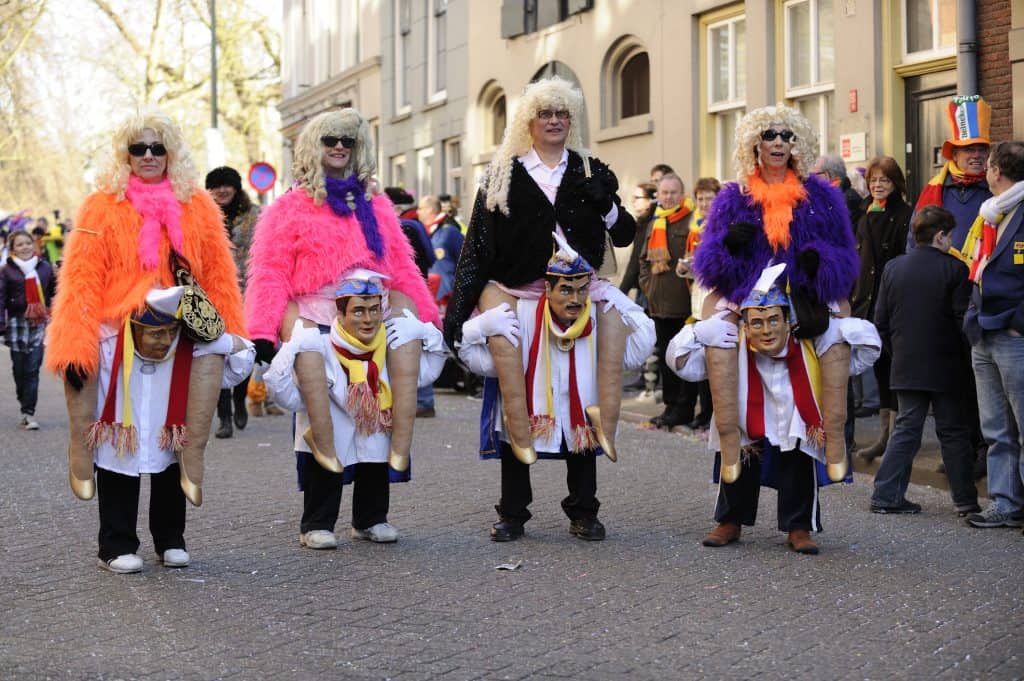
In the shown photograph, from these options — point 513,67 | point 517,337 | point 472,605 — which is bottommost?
point 472,605

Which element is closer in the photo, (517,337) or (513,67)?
(517,337)

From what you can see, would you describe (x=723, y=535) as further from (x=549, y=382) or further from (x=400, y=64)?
(x=400, y=64)

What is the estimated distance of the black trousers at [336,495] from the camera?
7.40 m

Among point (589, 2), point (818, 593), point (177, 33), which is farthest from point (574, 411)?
point (177, 33)

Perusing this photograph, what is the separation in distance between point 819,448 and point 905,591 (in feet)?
3.30

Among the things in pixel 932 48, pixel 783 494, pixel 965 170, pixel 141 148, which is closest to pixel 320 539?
pixel 141 148

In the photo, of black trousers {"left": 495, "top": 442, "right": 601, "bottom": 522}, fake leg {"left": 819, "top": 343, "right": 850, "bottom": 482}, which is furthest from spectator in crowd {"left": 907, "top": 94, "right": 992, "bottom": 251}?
black trousers {"left": 495, "top": 442, "right": 601, "bottom": 522}

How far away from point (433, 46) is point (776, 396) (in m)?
21.0

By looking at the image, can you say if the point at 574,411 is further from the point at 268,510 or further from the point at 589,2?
the point at 589,2

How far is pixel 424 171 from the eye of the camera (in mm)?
28391

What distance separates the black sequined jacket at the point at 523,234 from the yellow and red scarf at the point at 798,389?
0.92m

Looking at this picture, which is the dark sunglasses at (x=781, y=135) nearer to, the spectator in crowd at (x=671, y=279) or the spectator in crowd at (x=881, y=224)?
the spectator in crowd at (x=881, y=224)

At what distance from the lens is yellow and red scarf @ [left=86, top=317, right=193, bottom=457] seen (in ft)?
22.0

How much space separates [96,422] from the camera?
6.73 metres
